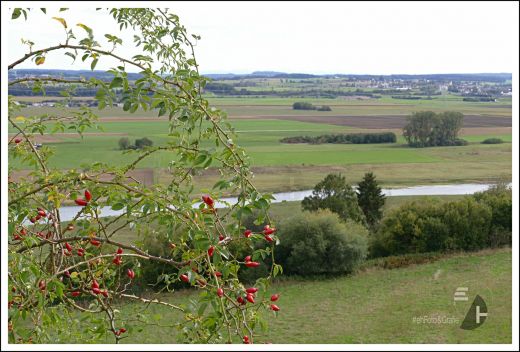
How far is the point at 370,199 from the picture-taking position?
20.3 m

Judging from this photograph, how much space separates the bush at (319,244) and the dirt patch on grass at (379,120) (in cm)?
1119

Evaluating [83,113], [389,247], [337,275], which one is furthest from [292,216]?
[83,113]

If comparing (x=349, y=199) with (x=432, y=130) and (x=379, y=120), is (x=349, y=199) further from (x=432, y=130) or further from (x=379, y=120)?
(x=379, y=120)

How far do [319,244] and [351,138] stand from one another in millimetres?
12228

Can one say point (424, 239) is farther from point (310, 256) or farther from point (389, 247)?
point (310, 256)

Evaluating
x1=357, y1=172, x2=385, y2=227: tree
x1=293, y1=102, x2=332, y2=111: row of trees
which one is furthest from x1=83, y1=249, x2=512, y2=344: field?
x1=293, y1=102, x2=332, y2=111: row of trees

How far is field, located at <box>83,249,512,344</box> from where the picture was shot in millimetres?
13477

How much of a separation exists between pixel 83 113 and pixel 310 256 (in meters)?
15.2

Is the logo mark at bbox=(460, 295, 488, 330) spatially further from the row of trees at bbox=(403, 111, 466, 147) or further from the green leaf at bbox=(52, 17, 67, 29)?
the green leaf at bbox=(52, 17, 67, 29)

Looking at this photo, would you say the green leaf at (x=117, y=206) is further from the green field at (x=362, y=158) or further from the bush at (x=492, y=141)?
the bush at (x=492, y=141)

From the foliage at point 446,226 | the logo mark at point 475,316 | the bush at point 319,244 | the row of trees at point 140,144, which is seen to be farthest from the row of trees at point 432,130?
the row of trees at point 140,144

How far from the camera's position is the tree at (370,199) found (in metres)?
19.8

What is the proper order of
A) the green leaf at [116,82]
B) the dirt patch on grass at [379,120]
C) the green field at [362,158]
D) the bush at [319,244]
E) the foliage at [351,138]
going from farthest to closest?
the dirt patch on grass at [379,120] < the foliage at [351,138] < the green field at [362,158] < the bush at [319,244] < the green leaf at [116,82]

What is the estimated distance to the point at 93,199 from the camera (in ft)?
4.85
